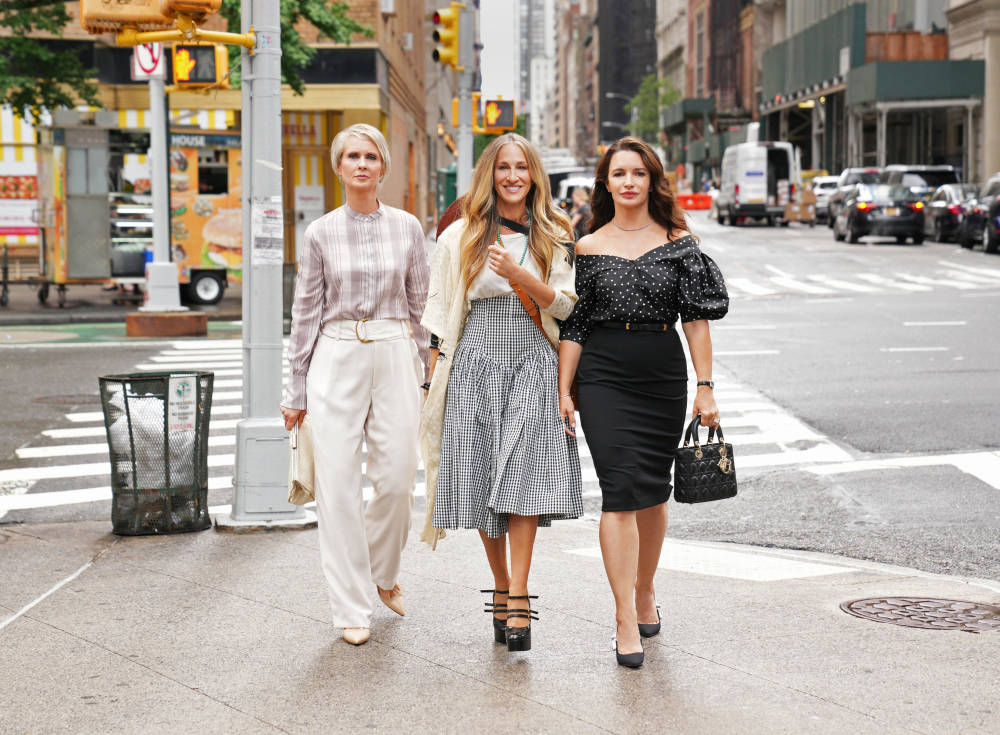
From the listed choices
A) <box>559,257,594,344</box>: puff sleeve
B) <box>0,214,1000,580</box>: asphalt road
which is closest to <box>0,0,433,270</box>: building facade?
<box>0,214,1000,580</box>: asphalt road

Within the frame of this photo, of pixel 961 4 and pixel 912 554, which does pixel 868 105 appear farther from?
pixel 912 554

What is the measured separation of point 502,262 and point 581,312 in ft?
1.36

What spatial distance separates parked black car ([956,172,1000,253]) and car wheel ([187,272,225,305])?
1836 centimetres

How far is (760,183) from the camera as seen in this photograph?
50.7 m

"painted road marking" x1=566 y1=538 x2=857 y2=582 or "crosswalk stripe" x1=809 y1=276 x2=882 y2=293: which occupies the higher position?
"crosswalk stripe" x1=809 y1=276 x2=882 y2=293

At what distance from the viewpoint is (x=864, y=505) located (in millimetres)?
8836

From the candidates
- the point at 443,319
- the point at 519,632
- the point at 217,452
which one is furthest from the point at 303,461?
the point at 217,452

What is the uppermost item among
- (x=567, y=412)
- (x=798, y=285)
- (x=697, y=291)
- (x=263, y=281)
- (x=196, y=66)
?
(x=196, y=66)

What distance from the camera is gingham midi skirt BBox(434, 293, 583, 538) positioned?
5410mm

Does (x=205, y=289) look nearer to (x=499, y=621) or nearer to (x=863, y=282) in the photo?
(x=863, y=282)

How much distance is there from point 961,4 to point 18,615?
173ft

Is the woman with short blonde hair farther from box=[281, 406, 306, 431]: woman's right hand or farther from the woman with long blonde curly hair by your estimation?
the woman with long blonde curly hair

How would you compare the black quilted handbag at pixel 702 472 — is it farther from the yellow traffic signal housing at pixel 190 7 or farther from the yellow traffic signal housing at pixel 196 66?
the yellow traffic signal housing at pixel 196 66

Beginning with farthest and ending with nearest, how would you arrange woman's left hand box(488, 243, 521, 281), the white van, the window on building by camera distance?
the window on building
the white van
woman's left hand box(488, 243, 521, 281)
